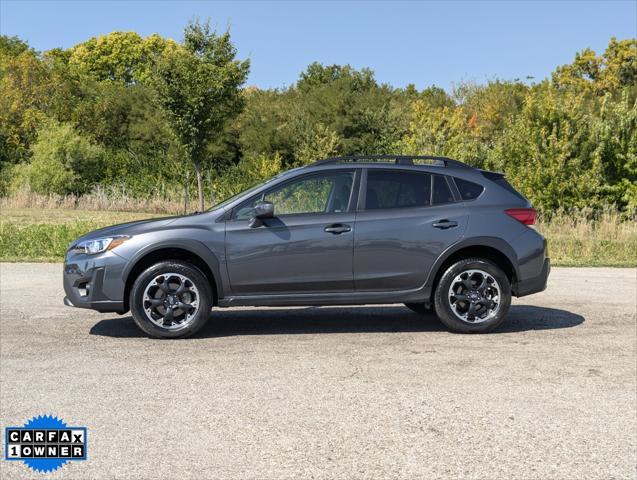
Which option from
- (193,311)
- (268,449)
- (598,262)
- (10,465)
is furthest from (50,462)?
(598,262)

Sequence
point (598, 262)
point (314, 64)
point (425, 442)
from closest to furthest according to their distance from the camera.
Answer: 1. point (425, 442)
2. point (598, 262)
3. point (314, 64)

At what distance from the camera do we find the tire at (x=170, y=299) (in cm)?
785

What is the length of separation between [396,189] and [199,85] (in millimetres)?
19395

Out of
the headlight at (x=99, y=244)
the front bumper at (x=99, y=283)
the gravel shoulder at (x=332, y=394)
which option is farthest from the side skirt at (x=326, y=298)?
the headlight at (x=99, y=244)

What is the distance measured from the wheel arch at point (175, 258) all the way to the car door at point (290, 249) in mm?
Result: 180

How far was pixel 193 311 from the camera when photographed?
312 inches

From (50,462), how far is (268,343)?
135 inches

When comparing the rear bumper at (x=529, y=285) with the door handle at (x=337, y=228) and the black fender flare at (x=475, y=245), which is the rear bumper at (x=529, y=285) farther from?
the door handle at (x=337, y=228)

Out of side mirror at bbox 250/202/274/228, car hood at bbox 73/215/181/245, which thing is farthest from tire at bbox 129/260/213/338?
side mirror at bbox 250/202/274/228

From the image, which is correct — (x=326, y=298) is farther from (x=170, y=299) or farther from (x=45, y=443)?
(x=45, y=443)

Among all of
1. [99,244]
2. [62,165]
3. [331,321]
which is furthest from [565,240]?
[62,165]

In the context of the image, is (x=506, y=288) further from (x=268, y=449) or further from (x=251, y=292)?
(x=268, y=449)

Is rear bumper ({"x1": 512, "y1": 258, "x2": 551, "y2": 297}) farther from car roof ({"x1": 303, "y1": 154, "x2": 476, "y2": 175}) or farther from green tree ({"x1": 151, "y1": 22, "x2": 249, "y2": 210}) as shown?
green tree ({"x1": 151, "y1": 22, "x2": 249, "y2": 210})

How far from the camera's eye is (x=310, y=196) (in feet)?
27.2
